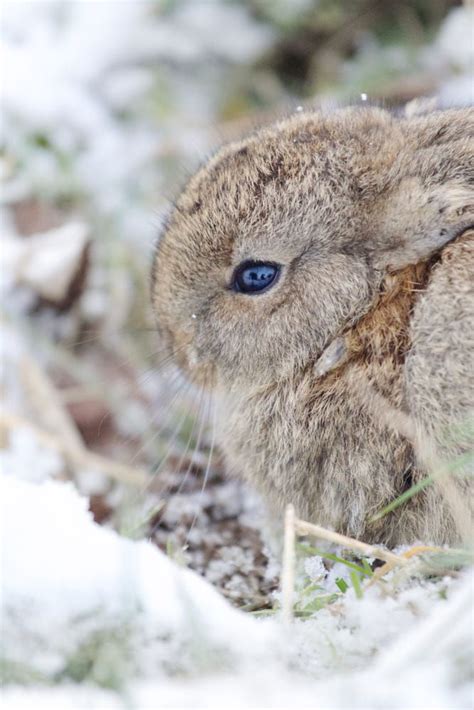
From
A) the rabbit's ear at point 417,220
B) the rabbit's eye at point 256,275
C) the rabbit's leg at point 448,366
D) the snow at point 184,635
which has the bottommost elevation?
the snow at point 184,635

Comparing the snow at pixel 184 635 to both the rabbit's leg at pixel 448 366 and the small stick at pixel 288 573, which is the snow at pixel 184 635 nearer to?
the small stick at pixel 288 573

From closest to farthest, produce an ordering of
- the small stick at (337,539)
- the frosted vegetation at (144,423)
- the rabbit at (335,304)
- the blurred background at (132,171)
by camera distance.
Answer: the frosted vegetation at (144,423) < the small stick at (337,539) < the rabbit at (335,304) < the blurred background at (132,171)

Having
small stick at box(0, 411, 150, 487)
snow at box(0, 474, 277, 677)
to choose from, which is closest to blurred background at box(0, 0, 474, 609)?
small stick at box(0, 411, 150, 487)

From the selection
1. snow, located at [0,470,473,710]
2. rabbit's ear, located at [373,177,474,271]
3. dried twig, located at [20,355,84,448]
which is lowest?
snow, located at [0,470,473,710]

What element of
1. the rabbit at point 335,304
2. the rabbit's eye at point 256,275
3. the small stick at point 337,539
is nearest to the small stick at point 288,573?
the small stick at point 337,539

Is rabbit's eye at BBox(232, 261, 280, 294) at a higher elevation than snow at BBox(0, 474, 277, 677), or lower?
higher

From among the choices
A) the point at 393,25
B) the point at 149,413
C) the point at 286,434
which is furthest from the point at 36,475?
the point at 393,25

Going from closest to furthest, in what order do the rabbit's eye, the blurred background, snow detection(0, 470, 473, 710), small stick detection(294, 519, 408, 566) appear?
snow detection(0, 470, 473, 710) < small stick detection(294, 519, 408, 566) < the rabbit's eye < the blurred background

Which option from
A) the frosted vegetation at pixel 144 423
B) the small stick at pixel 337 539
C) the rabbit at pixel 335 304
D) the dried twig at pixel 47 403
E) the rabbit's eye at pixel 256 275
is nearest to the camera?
the frosted vegetation at pixel 144 423

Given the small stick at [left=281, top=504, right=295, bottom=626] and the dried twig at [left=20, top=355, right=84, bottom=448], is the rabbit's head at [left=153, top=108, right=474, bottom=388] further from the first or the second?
the dried twig at [left=20, top=355, right=84, bottom=448]
